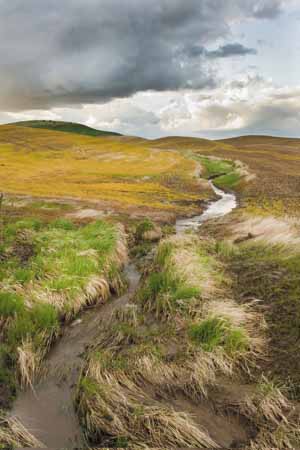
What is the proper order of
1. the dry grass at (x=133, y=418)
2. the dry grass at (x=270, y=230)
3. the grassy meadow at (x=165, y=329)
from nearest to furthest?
the dry grass at (x=133, y=418) → the grassy meadow at (x=165, y=329) → the dry grass at (x=270, y=230)

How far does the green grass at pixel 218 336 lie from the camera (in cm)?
997

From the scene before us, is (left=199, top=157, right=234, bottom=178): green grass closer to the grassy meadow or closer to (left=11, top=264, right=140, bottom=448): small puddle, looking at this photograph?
the grassy meadow

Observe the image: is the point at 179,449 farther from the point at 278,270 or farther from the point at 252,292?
the point at 278,270

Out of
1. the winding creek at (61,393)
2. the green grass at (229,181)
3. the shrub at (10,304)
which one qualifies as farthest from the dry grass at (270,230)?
the green grass at (229,181)

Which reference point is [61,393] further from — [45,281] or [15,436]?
[45,281]

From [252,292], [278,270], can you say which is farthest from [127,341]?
[278,270]

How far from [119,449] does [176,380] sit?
2.53 meters

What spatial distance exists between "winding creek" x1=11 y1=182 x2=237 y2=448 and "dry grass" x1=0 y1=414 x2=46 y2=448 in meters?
0.34

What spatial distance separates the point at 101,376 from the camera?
873 cm

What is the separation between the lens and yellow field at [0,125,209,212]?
42.6m

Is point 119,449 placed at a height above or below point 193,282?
below

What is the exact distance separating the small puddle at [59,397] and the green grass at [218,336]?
11.2ft

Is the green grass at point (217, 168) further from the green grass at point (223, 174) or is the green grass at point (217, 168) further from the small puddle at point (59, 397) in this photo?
the small puddle at point (59, 397)

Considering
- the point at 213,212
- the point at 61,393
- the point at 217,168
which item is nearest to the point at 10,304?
the point at 61,393
